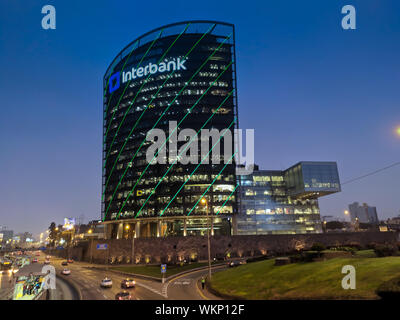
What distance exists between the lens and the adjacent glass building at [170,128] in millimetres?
105875

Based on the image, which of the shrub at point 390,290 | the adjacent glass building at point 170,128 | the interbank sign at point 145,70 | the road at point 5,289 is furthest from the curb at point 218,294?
the interbank sign at point 145,70

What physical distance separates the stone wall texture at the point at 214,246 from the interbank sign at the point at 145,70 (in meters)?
73.2

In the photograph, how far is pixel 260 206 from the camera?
5231 inches

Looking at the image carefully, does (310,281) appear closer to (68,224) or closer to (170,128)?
(170,128)

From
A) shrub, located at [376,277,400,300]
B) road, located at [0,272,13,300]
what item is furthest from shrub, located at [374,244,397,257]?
road, located at [0,272,13,300]

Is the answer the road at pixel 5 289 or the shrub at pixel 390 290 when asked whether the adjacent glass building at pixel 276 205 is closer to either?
the road at pixel 5 289

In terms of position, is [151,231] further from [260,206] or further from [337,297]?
[337,297]

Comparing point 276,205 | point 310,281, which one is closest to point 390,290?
point 310,281

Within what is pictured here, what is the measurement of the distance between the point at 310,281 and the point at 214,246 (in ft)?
178

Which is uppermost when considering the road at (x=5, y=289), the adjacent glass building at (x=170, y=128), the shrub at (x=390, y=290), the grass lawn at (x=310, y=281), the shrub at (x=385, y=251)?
the adjacent glass building at (x=170, y=128)

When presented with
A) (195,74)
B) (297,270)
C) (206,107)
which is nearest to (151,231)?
(206,107)

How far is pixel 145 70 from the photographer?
121 meters

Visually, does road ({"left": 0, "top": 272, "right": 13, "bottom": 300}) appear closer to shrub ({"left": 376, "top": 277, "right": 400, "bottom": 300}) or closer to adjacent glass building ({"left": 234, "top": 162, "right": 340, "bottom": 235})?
shrub ({"left": 376, "top": 277, "right": 400, "bottom": 300})

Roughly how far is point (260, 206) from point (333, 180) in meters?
34.7
